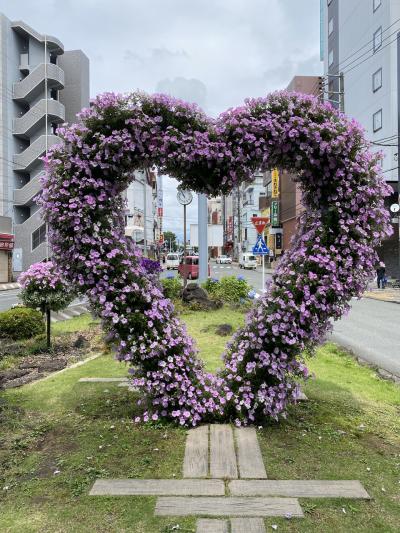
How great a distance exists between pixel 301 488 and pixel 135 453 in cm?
142

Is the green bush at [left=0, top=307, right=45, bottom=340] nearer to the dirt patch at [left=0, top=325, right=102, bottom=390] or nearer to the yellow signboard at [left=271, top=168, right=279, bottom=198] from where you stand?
the dirt patch at [left=0, top=325, right=102, bottom=390]

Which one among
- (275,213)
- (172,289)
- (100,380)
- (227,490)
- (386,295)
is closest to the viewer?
(227,490)

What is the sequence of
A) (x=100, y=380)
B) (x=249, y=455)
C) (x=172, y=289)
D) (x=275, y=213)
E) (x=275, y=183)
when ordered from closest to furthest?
(x=249, y=455) → (x=100, y=380) → (x=172, y=289) → (x=275, y=183) → (x=275, y=213)

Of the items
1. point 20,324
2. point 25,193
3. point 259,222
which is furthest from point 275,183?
point 20,324

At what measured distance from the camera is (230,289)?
15.1 metres

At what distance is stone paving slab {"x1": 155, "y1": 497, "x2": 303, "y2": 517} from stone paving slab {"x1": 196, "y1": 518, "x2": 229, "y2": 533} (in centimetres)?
9

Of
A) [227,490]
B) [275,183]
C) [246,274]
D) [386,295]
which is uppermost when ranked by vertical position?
[275,183]

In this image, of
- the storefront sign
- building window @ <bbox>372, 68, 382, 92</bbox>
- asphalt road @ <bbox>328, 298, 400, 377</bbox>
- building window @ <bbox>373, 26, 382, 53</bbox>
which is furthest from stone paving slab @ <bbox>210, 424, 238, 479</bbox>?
the storefront sign

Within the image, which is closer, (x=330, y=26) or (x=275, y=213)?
(x=330, y=26)

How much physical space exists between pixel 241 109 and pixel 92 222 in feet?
5.70

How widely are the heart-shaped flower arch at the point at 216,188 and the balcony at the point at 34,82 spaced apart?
38426 mm

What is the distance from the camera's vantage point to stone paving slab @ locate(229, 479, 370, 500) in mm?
3480

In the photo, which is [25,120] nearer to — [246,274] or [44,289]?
[246,274]

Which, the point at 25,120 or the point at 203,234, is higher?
the point at 25,120
